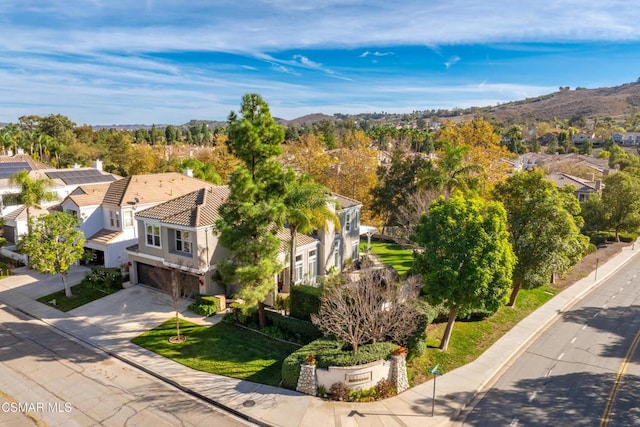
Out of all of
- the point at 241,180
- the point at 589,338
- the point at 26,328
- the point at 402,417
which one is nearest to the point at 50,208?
the point at 26,328

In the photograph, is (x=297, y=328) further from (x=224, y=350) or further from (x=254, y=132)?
(x=254, y=132)

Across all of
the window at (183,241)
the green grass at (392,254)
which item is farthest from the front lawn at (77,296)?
the green grass at (392,254)

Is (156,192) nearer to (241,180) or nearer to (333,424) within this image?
(241,180)

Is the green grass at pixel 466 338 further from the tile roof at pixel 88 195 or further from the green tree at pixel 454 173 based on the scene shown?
the tile roof at pixel 88 195

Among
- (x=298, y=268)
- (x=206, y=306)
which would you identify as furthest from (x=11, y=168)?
(x=298, y=268)

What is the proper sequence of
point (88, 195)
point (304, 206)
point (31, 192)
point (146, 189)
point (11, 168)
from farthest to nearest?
point (11, 168) → point (146, 189) → point (88, 195) → point (31, 192) → point (304, 206)

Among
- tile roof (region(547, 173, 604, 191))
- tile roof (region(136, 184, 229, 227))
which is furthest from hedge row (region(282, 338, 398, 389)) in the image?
tile roof (region(547, 173, 604, 191))

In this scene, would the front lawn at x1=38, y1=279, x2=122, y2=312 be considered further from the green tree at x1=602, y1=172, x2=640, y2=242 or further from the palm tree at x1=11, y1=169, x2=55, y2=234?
the green tree at x1=602, y1=172, x2=640, y2=242
